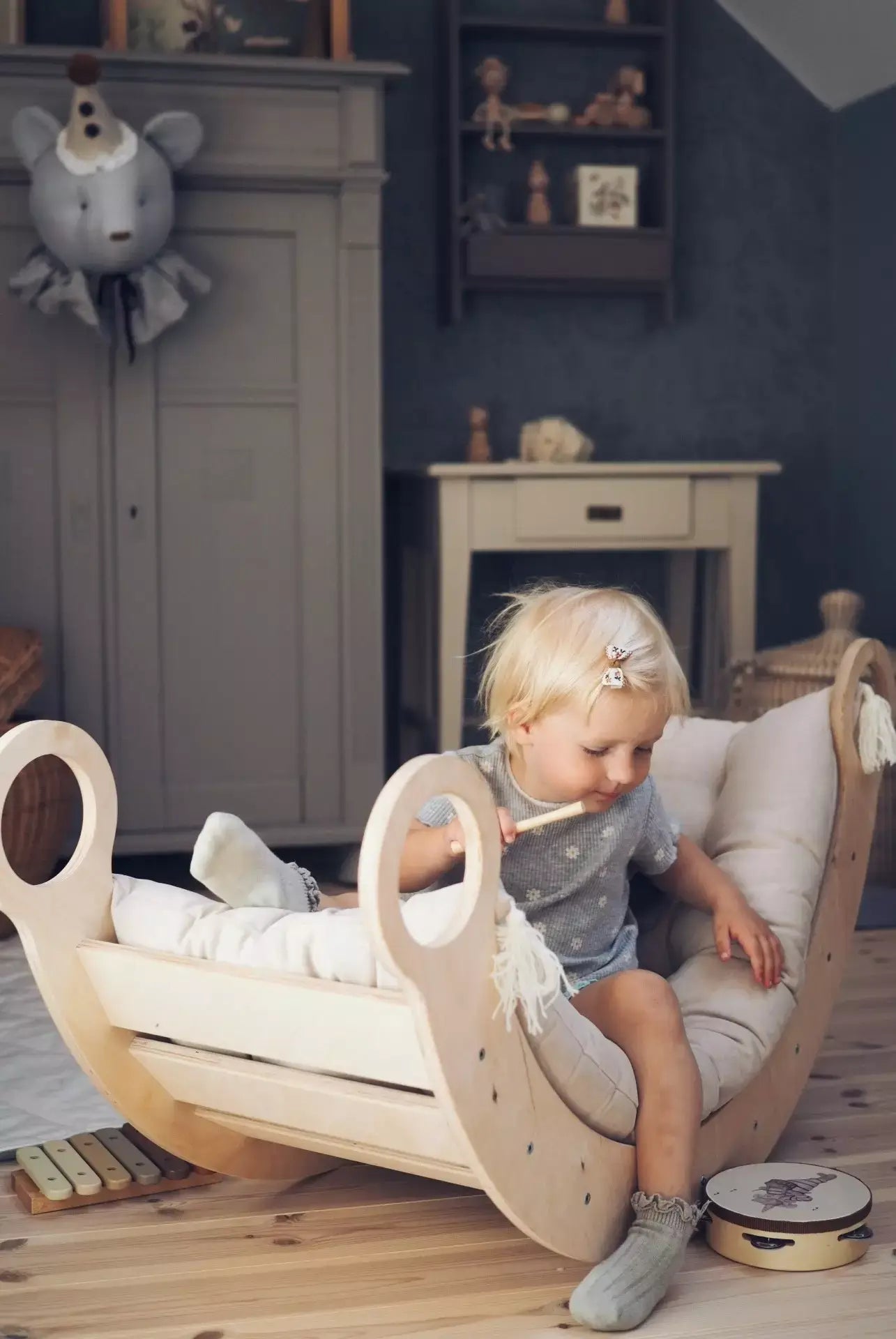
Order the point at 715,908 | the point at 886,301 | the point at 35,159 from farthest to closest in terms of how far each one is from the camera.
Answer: the point at 886,301, the point at 35,159, the point at 715,908

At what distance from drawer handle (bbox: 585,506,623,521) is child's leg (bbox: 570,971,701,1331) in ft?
5.73

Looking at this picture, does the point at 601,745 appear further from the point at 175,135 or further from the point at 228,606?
the point at 175,135

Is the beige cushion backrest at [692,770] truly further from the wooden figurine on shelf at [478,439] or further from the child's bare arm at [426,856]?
the wooden figurine on shelf at [478,439]

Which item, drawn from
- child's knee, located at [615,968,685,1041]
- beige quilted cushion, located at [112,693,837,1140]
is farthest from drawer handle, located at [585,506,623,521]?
child's knee, located at [615,968,685,1041]

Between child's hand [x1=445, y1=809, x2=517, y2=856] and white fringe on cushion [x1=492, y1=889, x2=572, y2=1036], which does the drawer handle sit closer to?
child's hand [x1=445, y1=809, x2=517, y2=856]

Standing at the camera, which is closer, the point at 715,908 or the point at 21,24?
the point at 715,908

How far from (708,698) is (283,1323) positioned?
7.83 feet

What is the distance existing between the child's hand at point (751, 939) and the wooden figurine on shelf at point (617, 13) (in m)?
2.54

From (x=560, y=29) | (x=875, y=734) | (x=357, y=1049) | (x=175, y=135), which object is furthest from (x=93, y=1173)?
(x=560, y=29)

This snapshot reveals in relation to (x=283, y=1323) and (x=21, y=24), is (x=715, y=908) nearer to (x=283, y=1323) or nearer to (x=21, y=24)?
(x=283, y=1323)

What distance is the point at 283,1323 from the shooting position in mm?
1438

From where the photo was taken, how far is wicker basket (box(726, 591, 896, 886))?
3121mm

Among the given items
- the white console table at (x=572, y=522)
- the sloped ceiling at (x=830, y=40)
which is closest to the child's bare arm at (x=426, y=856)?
the white console table at (x=572, y=522)

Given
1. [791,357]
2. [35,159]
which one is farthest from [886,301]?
[35,159]
